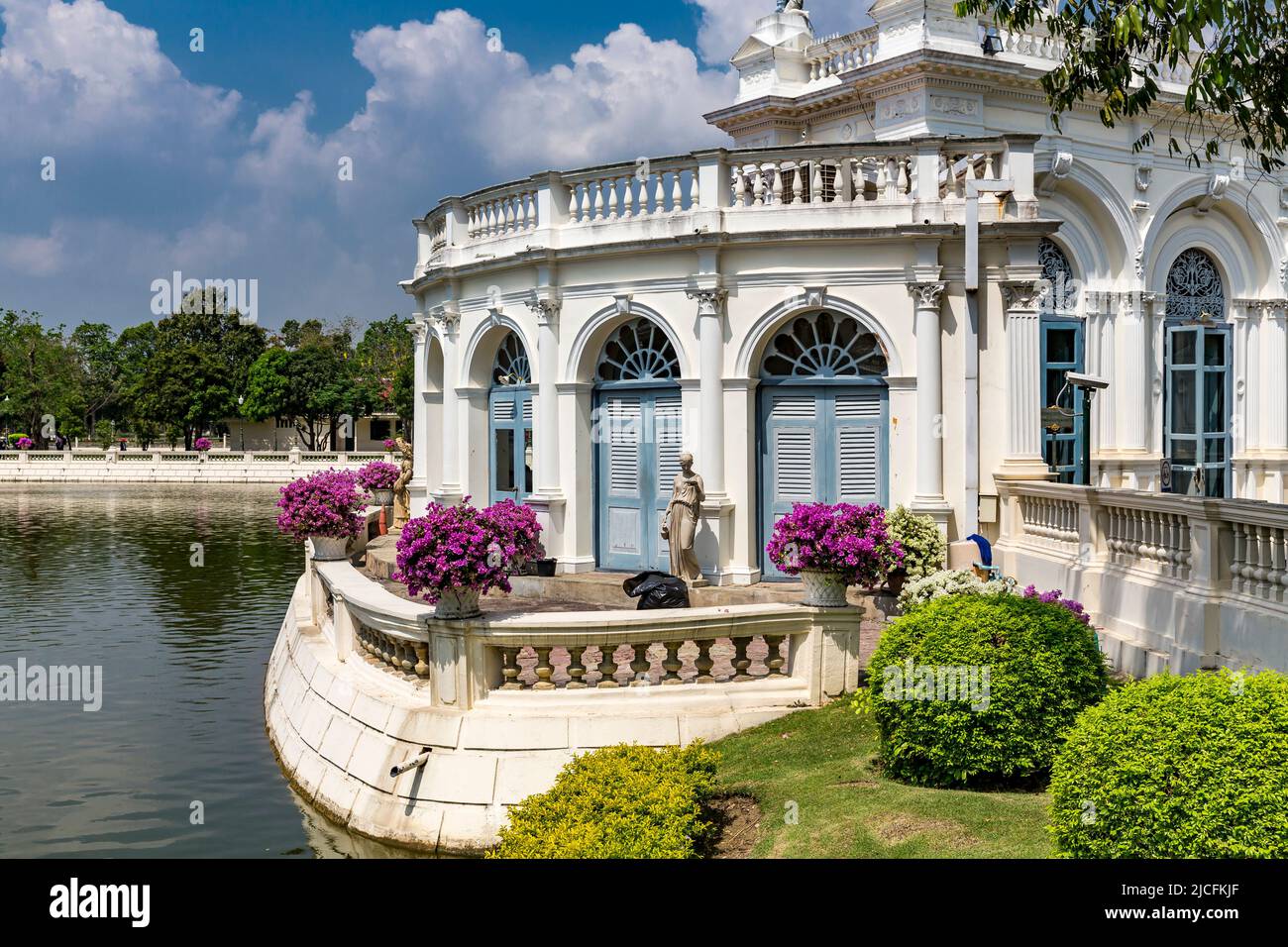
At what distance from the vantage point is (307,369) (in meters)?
85.9

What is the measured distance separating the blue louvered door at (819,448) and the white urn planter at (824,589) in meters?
4.64

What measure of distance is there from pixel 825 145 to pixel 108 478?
59.6m

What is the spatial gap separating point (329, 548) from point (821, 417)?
6478 mm

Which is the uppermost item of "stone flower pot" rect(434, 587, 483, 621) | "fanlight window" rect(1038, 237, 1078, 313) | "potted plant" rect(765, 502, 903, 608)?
"fanlight window" rect(1038, 237, 1078, 313)

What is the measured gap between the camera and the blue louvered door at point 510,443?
18219 millimetres

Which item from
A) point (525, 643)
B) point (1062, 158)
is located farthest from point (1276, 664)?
point (1062, 158)

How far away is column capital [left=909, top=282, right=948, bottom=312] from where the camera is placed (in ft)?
48.6

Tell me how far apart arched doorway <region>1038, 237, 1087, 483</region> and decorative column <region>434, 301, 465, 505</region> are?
9.37 meters

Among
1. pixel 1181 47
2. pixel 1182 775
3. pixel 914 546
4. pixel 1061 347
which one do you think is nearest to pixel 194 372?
pixel 1061 347

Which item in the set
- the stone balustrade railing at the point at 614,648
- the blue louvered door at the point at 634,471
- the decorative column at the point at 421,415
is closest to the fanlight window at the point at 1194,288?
the blue louvered door at the point at 634,471

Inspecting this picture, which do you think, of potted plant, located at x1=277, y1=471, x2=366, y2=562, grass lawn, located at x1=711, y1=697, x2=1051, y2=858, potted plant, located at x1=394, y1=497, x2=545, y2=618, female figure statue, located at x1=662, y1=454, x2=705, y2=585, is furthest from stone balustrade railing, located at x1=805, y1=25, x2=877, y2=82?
grass lawn, located at x1=711, y1=697, x2=1051, y2=858

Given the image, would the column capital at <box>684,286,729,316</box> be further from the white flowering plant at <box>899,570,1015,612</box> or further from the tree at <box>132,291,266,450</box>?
the tree at <box>132,291,266,450</box>

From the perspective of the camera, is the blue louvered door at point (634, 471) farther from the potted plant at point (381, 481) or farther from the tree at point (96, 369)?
the tree at point (96, 369)
